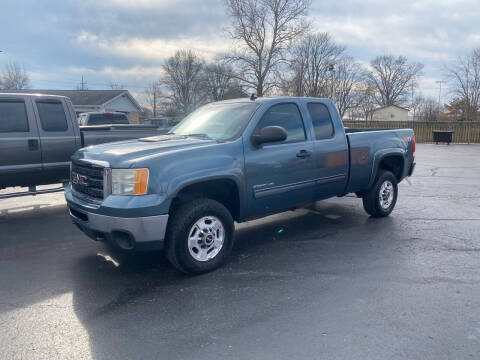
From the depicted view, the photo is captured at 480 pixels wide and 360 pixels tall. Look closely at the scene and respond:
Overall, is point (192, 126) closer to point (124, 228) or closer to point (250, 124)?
point (250, 124)

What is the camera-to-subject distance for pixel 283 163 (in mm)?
5004

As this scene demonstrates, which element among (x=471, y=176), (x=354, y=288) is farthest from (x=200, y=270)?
(x=471, y=176)

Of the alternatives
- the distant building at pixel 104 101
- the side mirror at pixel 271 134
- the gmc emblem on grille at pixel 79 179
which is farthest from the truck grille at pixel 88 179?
the distant building at pixel 104 101

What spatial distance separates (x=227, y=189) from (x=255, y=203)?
0.39m

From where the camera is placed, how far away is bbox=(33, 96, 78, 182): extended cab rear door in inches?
273

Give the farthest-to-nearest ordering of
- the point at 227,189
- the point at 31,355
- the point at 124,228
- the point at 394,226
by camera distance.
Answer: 1. the point at 394,226
2. the point at 227,189
3. the point at 124,228
4. the point at 31,355

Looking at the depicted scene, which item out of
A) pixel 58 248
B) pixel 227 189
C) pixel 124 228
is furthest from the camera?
pixel 58 248

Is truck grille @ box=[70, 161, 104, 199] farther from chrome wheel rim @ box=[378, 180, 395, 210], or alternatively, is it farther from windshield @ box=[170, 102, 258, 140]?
chrome wheel rim @ box=[378, 180, 395, 210]

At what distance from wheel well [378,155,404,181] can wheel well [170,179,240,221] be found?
3.34 meters

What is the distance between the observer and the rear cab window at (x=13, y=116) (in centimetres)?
657

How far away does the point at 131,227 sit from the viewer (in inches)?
151

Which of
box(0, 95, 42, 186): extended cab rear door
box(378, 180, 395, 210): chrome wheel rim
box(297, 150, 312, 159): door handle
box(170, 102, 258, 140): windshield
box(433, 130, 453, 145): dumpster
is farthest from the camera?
box(433, 130, 453, 145): dumpster

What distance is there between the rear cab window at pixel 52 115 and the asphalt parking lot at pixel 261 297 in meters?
1.82

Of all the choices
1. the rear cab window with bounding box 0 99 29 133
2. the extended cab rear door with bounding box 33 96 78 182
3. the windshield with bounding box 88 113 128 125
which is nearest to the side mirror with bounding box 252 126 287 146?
the extended cab rear door with bounding box 33 96 78 182
